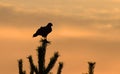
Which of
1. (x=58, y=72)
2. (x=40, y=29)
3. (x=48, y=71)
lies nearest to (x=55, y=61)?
(x=48, y=71)

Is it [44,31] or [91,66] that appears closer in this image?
[91,66]

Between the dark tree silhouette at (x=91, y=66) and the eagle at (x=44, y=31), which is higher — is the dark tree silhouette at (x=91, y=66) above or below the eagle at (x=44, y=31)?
below

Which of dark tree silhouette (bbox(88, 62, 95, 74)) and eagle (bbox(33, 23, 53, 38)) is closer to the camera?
dark tree silhouette (bbox(88, 62, 95, 74))

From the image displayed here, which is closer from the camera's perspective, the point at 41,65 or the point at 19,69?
the point at 41,65

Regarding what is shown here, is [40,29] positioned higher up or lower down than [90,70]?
higher up

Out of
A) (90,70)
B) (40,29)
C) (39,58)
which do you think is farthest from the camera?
(40,29)

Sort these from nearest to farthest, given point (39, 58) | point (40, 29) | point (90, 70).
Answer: point (39, 58), point (90, 70), point (40, 29)

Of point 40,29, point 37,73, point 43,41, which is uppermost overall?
point 40,29

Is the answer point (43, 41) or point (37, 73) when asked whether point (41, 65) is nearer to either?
point (37, 73)

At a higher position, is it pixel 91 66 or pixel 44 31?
pixel 44 31

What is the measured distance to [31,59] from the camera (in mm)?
16188

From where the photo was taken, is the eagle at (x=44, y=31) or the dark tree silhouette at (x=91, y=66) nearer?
the dark tree silhouette at (x=91, y=66)

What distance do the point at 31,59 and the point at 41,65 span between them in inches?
37.4

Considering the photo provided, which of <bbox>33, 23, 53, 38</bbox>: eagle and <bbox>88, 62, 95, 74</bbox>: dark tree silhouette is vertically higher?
<bbox>33, 23, 53, 38</bbox>: eagle
